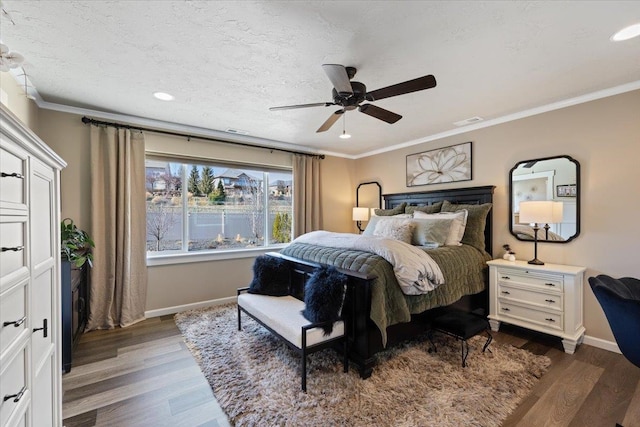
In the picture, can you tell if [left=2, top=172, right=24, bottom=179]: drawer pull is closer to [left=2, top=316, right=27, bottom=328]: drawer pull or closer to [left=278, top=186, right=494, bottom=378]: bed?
[left=2, top=316, right=27, bottom=328]: drawer pull

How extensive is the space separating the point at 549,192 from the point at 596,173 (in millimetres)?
406

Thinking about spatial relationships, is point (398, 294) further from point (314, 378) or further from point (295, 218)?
point (295, 218)

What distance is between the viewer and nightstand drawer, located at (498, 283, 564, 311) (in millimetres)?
2711

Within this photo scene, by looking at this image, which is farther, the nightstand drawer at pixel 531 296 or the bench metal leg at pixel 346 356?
the nightstand drawer at pixel 531 296

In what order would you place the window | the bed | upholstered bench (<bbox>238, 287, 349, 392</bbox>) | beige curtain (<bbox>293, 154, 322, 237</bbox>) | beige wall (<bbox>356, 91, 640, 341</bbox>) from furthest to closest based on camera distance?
beige curtain (<bbox>293, 154, 322, 237</bbox>) < the window < beige wall (<bbox>356, 91, 640, 341</bbox>) < the bed < upholstered bench (<bbox>238, 287, 349, 392</bbox>)

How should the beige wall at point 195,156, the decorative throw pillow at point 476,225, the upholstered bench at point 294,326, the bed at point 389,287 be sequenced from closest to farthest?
the upholstered bench at point 294,326 < the bed at point 389,287 < the beige wall at point 195,156 < the decorative throw pillow at point 476,225

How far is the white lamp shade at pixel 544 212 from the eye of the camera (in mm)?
2831

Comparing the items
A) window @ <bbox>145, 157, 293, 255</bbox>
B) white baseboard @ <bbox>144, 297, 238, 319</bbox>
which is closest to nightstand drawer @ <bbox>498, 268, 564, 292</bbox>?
window @ <bbox>145, 157, 293, 255</bbox>

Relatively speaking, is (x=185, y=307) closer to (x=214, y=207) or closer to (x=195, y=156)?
(x=214, y=207)

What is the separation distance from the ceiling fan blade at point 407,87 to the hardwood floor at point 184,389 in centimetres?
221

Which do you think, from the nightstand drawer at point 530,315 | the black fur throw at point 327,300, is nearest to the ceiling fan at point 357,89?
the black fur throw at point 327,300

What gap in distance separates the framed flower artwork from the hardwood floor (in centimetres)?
216

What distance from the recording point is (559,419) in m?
1.78

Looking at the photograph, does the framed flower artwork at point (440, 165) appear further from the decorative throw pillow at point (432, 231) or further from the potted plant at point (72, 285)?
the potted plant at point (72, 285)
